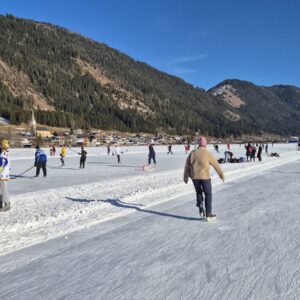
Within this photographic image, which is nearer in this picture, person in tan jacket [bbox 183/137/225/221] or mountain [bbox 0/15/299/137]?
person in tan jacket [bbox 183/137/225/221]

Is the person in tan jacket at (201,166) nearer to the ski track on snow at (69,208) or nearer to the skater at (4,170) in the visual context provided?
the ski track on snow at (69,208)

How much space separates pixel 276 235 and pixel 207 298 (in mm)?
2867

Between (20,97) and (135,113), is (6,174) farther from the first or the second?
(135,113)

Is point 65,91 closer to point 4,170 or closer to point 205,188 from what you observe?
point 4,170

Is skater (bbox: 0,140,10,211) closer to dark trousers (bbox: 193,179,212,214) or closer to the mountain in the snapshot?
dark trousers (bbox: 193,179,212,214)

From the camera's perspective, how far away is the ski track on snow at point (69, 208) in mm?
6531

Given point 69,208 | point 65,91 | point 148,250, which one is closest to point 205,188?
point 148,250

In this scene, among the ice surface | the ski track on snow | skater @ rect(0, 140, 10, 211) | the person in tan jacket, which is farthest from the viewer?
skater @ rect(0, 140, 10, 211)

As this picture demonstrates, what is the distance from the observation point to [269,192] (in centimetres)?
1170

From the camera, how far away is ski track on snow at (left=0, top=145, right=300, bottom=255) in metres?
6.53

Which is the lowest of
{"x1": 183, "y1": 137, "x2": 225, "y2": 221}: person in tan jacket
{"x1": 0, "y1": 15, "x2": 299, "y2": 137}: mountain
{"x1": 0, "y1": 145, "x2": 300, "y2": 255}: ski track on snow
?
{"x1": 0, "y1": 145, "x2": 300, "y2": 255}: ski track on snow

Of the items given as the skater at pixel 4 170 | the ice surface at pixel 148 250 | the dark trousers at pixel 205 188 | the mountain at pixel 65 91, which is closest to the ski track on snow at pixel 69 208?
the ice surface at pixel 148 250

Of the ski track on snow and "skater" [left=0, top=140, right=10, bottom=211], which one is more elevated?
"skater" [left=0, top=140, right=10, bottom=211]

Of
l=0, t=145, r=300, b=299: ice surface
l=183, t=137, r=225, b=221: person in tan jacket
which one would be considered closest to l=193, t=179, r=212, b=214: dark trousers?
l=183, t=137, r=225, b=221: person in tan jacket
